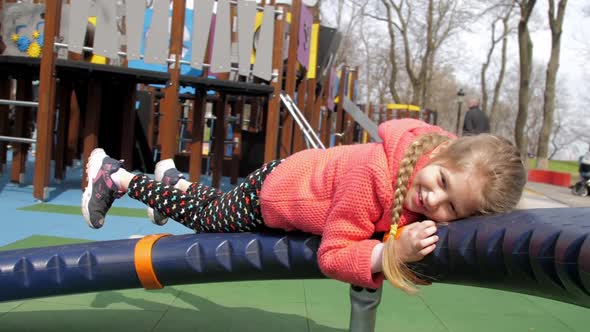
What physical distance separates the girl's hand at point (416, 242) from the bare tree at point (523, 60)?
55.3 feet

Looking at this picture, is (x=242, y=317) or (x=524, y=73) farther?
(x=524, y=73)

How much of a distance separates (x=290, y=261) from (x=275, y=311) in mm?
1025

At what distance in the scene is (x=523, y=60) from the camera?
18000 millimetres

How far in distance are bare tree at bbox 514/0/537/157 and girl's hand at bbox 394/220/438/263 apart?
16859 millimetres

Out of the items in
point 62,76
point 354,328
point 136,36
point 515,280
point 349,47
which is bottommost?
point 354,328

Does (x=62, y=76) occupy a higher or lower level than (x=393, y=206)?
higher

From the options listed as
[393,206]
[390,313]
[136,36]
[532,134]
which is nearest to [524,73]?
[136,36]

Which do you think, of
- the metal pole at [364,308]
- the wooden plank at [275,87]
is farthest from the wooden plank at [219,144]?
the metal pole at [364,308]

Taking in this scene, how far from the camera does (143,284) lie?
6.74 ft

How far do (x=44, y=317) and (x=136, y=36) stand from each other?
3667 mm

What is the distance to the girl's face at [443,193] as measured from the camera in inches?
62.4

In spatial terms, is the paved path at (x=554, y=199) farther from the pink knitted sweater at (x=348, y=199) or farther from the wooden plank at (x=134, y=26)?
the pink knitted sweater at (x=348, y=199)

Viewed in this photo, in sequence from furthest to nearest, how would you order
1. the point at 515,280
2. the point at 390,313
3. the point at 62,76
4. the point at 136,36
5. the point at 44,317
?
1. the point at 62,76
2. the point at 136,36
3. the point at 390,313
4. the point at 44,317
5. the point at 515,280

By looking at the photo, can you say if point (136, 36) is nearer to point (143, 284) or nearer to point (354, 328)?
point (143, 284)
